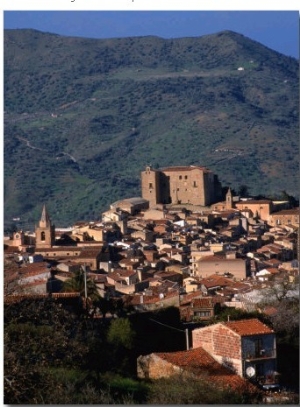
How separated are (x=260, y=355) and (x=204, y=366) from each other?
696mm

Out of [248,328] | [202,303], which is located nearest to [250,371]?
[248,328]

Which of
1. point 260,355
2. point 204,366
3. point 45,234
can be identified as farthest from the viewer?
point 45,234

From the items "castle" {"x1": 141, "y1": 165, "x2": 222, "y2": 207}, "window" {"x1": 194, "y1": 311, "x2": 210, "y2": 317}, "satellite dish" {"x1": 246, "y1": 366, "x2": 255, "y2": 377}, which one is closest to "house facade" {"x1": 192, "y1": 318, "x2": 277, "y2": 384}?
"satellite dish" {"x1": 246, "y1": 366, "x2": 255, "y2": 377}

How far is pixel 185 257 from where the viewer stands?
29188 mm

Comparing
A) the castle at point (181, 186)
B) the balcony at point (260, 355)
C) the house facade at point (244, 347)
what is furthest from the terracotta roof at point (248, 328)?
the castle at point (181, 186)

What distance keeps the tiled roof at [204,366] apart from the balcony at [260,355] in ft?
0.72

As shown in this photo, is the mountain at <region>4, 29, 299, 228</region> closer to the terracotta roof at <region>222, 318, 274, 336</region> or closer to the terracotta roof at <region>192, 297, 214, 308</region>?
the terracotta roof at <region>192, 297, 214, 308</region>

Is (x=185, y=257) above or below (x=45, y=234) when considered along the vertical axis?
below

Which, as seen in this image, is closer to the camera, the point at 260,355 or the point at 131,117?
the point at 260,355

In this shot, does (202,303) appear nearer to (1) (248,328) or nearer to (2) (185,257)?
(1) (248,328)

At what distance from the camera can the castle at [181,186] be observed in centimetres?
3828

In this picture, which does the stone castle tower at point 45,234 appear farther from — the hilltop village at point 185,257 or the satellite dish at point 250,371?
the satellite dish at point 250,371

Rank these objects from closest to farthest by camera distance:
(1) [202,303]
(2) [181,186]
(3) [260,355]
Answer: (3) [260,355], (1) [202,303], (2) [181,186]

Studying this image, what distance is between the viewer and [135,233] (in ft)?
109
